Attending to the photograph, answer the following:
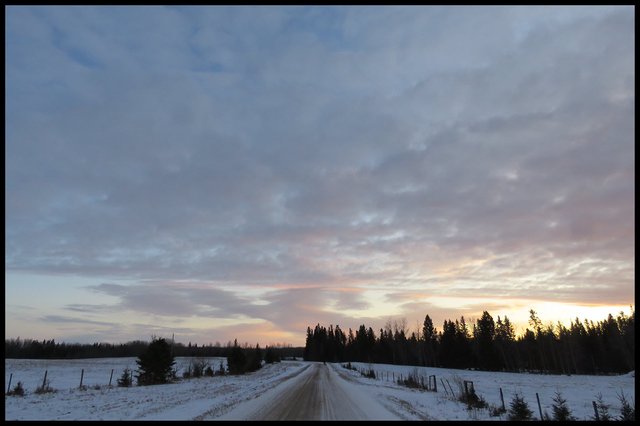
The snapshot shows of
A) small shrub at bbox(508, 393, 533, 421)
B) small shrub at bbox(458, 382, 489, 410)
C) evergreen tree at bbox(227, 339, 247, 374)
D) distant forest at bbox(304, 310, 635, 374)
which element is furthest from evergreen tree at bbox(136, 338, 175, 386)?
distant forest at bbox(304, 310, 635, 374)

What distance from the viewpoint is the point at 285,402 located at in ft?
62.5

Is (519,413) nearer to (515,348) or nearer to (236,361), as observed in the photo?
(236,361)

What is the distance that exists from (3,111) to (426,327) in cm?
13271

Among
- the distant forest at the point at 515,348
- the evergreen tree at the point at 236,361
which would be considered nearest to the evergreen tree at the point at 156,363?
the evergreen tree at the point at 236,361

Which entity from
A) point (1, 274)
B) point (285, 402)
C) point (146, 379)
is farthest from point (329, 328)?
point (1, 274)

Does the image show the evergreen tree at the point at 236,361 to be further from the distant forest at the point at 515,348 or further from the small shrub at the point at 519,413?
the distant forest at the point at 515,348

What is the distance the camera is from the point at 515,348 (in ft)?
352

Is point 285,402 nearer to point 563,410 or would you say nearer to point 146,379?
point 563,410

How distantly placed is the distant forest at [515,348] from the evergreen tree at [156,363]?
7832 centimetres

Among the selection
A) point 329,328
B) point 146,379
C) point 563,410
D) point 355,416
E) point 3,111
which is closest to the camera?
point 3,111

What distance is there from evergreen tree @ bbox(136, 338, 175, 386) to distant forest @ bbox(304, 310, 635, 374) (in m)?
78.3

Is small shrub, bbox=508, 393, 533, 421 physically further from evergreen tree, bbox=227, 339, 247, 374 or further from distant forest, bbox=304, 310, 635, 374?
distant forest, bbox=304, 310, 635, 374

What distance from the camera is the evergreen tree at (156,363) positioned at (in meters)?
34.5

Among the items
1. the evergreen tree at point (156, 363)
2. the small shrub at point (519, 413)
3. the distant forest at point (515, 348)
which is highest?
the small shrub at point (519, 413)
